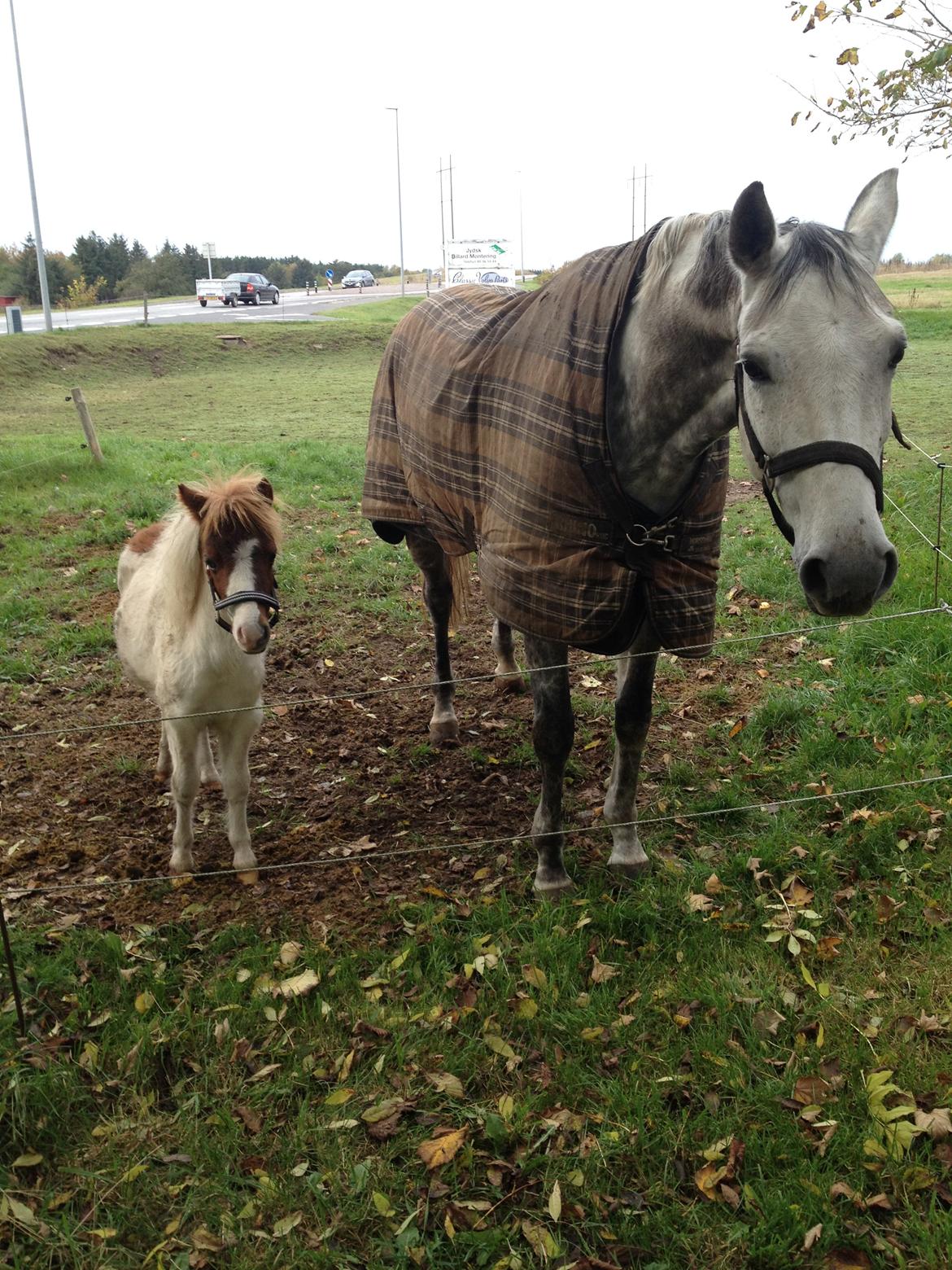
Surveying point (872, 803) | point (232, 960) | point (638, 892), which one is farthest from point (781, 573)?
point (232, 960)

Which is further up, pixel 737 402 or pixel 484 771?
pixel 737 402

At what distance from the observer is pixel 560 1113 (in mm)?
2533

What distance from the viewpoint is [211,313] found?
33344mm

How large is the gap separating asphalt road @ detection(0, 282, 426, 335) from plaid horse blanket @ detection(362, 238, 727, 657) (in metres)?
24.2

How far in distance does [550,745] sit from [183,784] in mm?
1510

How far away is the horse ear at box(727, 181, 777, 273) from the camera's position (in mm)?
2133

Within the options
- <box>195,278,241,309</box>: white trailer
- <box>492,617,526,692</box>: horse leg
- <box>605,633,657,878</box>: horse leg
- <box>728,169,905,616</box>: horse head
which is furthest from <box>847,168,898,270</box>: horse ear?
<box>195,278,241,309</box>: white trailer

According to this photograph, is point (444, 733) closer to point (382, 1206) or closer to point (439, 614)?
point (439, 614)

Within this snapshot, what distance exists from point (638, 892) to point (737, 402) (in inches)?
77.4

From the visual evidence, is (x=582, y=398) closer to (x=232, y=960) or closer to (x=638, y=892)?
(x=638, y=892)

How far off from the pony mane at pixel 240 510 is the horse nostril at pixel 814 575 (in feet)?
6.40

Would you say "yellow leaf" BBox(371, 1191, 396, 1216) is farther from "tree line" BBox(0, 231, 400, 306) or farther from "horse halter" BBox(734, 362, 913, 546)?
"tree line" BBox(0, 231, 400, 306)

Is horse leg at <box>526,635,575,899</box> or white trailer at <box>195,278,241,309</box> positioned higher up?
white trailer at <box>195,278,241,309</box>

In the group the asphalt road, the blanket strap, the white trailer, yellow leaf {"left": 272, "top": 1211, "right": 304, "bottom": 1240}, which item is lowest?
yellow leaf {"left": 272, "top": 1211, "right": 304, "bottom": 1240}
